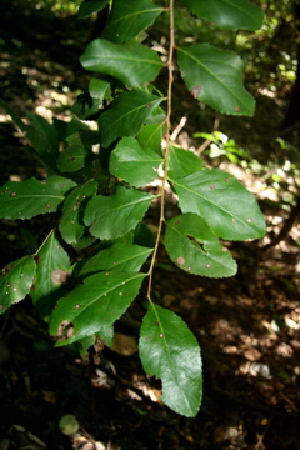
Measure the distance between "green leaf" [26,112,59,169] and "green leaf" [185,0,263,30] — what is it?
73 cm

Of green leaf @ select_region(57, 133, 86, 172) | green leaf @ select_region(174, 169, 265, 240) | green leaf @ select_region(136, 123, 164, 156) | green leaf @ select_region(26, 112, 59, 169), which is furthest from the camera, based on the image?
green leaf @ select_region(26, 112, 59, 169)

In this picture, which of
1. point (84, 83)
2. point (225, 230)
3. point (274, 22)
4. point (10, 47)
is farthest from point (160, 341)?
point (274, 22)

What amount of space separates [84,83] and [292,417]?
4.26m

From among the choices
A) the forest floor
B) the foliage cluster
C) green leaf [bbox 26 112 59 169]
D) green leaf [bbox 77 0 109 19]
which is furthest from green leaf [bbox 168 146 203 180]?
the forest floor

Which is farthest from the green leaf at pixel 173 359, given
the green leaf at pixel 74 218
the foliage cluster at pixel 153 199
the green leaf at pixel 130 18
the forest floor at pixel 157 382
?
the forest floor at pixel 157 382

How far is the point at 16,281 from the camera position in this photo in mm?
1042

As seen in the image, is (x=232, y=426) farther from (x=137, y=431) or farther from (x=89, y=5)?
(x=89, y=5)

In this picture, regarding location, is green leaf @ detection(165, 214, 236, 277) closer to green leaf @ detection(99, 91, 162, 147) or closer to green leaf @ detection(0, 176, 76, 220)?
green leaf @ detection(99, 91, 162, 147)

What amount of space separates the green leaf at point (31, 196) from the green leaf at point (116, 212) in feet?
0.87

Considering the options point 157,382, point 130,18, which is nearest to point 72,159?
point 130,18

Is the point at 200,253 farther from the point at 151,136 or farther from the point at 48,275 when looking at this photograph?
the point at 48,275

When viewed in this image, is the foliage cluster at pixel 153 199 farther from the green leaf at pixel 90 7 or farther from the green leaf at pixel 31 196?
the green leaf at pixel 31 196

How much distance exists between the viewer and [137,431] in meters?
2.25

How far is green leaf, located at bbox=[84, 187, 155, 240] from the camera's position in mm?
884
